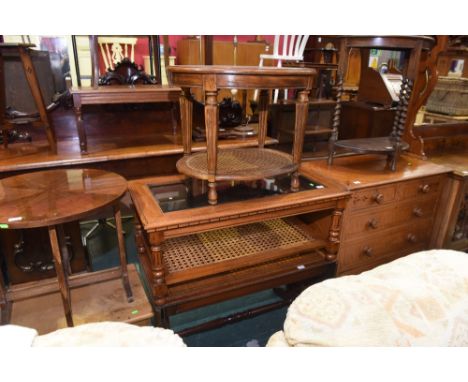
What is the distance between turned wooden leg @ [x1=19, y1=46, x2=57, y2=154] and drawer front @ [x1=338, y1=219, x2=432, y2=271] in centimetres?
183

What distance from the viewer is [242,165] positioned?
1753 mm

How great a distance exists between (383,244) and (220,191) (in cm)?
104

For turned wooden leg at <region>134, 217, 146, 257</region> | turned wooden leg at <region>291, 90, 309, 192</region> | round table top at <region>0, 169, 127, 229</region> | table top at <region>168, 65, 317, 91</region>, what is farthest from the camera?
turned wooden leg at <region>134, 217, 146, 257</region>

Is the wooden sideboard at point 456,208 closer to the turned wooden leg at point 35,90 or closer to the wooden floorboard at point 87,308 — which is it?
the wooden floorboard at point 87,308

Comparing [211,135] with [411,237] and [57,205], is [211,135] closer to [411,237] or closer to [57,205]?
[57,205]

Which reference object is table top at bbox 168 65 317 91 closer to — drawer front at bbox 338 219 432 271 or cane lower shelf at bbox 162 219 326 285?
cane lower shelf at bbox 162 219 326 285

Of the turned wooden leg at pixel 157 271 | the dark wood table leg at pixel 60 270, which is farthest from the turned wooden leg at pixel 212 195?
the dark wood table leg at pixel 60 270

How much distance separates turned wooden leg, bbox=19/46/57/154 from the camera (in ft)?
6.19

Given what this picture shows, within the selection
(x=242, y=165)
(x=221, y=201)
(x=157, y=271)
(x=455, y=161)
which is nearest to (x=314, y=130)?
(x=455, y=161)

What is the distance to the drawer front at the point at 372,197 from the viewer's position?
1.85 metres

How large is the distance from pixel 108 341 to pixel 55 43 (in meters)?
3.63

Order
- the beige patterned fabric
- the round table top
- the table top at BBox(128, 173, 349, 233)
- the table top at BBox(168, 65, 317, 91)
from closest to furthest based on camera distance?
the beige patterned fabric < the round table top < the table top at BBox(168, 65, 317, 91) < the table top at BBox(128, 173, 349, 233)

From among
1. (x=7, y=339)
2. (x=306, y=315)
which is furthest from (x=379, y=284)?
(x=7, y=339)

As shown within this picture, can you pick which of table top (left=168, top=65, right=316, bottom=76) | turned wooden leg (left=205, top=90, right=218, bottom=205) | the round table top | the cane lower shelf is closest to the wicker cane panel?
the cane lower shelf
